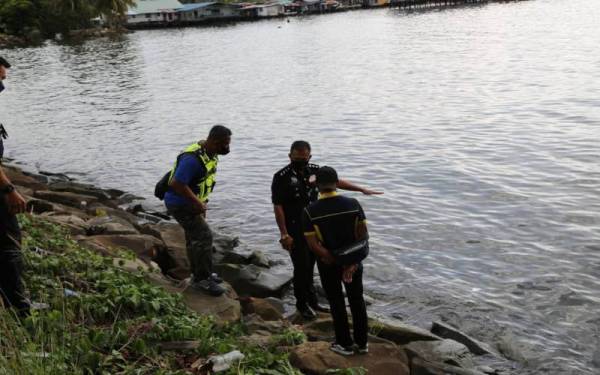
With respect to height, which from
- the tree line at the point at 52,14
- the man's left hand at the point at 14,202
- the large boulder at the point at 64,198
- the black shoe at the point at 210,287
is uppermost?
the tree line at the point at 52,14

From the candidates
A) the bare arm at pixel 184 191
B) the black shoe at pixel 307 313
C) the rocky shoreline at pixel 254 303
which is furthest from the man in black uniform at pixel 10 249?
the black shoe at pixel 307 313

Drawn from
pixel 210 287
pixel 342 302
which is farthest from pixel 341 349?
pixel 210 287

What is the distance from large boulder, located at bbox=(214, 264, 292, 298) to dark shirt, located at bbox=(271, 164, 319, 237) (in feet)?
7.42

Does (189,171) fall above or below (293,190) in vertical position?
above

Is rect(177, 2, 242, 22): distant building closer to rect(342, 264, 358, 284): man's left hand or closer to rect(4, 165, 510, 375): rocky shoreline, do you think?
rect(4, 165, 510, 375): rocky shoreline

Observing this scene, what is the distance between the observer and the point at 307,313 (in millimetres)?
8859

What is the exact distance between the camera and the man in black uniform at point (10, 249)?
6270 millimetres

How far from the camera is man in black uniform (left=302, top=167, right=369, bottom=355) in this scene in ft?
21.7

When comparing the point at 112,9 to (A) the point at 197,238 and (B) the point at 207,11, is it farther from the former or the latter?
(A) the point at 197,238

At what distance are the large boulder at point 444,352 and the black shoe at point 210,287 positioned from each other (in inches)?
100

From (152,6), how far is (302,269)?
5247 inches

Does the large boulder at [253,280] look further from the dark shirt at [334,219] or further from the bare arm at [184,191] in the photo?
the dark shirt at [334,219]

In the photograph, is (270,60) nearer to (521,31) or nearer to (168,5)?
(521,31)

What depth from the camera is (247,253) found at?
40.8 ft
